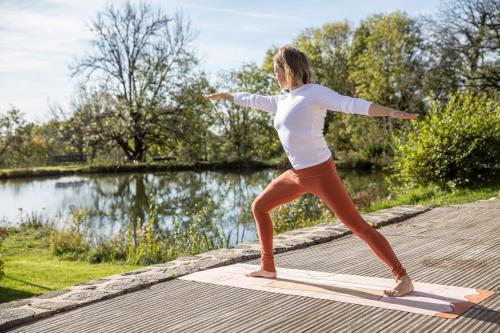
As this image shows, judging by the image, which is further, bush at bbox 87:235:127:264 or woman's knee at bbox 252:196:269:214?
bush at bbox 87:235:127:264

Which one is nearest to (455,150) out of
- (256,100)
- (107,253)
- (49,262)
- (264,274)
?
(107,253)

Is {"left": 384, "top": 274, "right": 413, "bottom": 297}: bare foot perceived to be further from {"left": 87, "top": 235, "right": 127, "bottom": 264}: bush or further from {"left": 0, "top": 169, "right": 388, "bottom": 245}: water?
{"left": 87, "top": 235, "right": 127, "bottom": 264}: bush

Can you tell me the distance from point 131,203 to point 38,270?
11.0 meters

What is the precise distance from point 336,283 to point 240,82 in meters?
42.5

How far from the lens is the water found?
50.4 ft

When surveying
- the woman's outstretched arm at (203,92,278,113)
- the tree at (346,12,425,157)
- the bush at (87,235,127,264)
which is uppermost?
the tree at (346,12,425,157)

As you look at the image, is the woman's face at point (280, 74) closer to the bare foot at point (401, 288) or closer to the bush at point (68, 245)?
the bare foot at point (401, 288)

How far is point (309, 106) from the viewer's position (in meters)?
4.30

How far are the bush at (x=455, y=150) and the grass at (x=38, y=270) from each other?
7100 millimetres

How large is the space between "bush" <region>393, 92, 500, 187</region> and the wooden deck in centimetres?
643

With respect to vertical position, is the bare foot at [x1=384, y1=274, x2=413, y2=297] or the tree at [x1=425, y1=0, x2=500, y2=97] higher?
the tree at [x1=425, y1=0, x2=500, y2=97]

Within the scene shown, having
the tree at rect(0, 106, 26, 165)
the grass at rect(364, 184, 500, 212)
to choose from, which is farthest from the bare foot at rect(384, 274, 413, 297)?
the tree at rect(0, 106, 26, 165)

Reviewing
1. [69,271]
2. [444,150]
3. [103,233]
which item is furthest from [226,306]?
[103,233]

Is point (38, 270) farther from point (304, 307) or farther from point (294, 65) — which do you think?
point (294, 65)
